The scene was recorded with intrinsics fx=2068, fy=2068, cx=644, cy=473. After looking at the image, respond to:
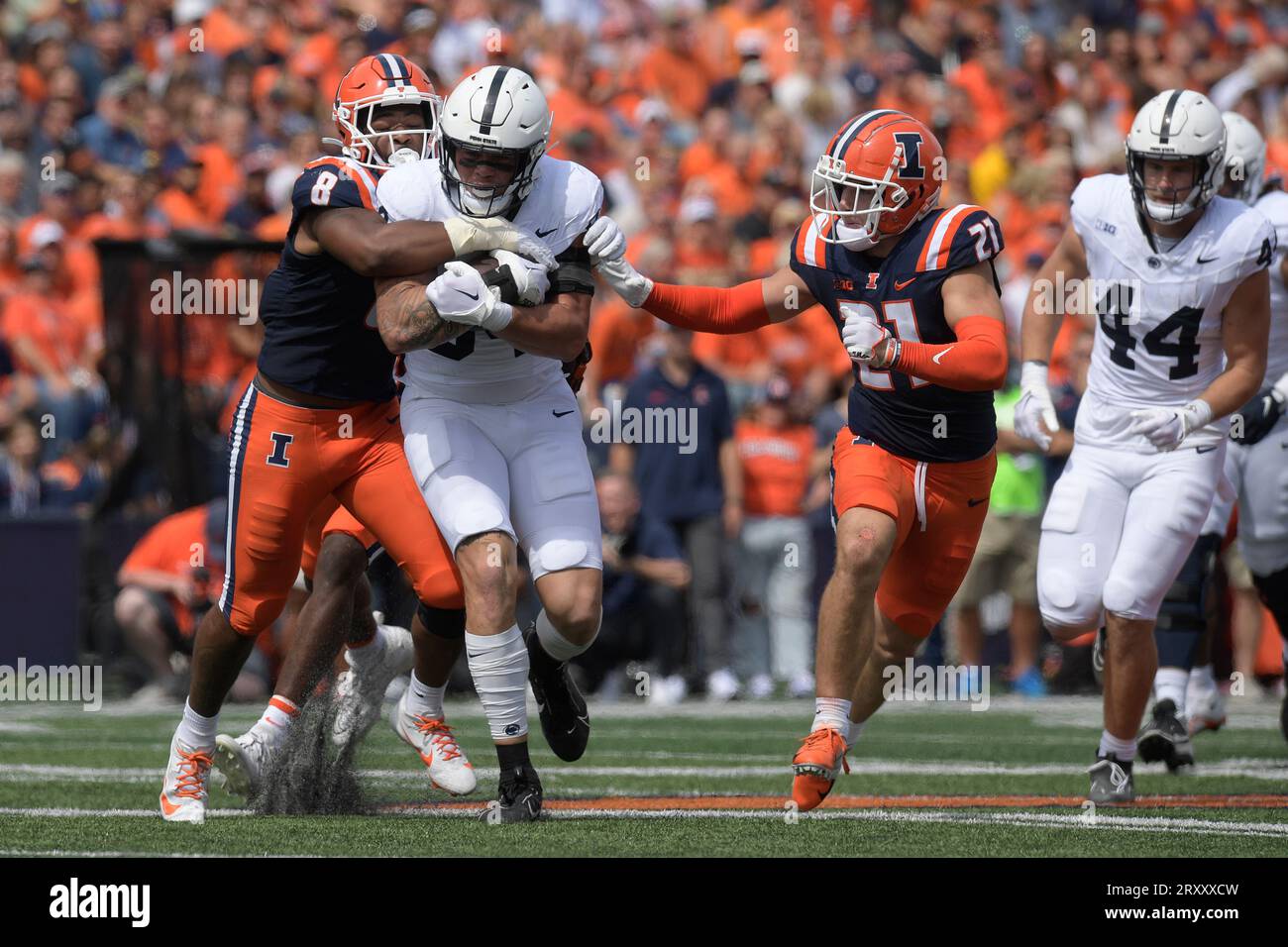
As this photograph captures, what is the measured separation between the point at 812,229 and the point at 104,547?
5913 mm

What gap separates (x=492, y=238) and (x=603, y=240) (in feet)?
1.06

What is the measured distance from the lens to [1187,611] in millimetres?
7441

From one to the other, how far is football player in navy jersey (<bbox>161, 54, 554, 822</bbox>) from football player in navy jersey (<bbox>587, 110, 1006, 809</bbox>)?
2.52 feet

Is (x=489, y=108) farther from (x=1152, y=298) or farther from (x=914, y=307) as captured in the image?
(x=1152, y=298)

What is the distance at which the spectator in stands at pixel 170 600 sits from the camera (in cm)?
1012

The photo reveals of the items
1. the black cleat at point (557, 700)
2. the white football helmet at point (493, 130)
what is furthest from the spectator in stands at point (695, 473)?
the white football helmet at point (493, 130)

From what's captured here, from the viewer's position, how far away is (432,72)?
12.5 meters

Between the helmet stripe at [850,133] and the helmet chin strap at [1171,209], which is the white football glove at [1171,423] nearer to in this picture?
the helmet chin strap at [1171,209]

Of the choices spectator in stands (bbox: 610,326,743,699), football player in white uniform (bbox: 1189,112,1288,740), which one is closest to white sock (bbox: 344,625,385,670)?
football player in white uniform (bbox: 1189,112,1288,740)

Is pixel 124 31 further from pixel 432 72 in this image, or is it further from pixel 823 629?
pixel 823 629

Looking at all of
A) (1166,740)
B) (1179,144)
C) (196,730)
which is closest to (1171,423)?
(1179,144)

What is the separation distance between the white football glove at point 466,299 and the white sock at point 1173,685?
3.13 m

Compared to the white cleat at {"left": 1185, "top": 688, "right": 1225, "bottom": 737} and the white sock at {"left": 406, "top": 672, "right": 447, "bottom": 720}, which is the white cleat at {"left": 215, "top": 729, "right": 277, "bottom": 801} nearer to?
the white sock at {"left": 406, "top": 672, "right": 447, "bottom": 720}
